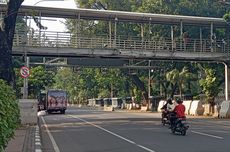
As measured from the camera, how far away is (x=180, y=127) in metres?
19.7

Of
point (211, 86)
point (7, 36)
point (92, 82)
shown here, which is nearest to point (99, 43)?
point (211, 86)

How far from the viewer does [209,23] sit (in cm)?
4028

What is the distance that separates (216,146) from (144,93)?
4439cm

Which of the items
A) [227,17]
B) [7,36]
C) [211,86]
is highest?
[227,17]

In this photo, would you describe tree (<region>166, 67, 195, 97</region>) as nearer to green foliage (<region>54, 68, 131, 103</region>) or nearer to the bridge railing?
the bridge railing

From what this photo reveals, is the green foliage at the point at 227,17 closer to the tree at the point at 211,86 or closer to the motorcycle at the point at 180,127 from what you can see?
the tree at the point at 211,86

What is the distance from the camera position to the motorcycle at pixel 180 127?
19.5 meters

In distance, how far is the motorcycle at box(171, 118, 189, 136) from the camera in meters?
19.5

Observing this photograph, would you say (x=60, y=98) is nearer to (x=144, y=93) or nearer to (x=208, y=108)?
(x=144, y=93)

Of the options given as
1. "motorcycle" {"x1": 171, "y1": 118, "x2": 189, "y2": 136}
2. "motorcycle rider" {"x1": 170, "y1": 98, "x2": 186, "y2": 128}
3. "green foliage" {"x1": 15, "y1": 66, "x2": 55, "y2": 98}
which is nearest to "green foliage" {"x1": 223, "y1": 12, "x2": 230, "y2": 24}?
"motorcycle rider" {"x1": 170, "y1": 98, "x2": 186, "y2": 128}

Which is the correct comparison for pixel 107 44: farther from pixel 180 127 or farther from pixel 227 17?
pixel 180 127

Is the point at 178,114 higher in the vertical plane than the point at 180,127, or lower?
higher

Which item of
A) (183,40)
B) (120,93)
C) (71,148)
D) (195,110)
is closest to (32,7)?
(183,40)

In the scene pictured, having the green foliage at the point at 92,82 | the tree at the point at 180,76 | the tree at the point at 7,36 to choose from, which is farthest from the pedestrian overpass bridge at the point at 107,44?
the green foliage at the point at 92,82
